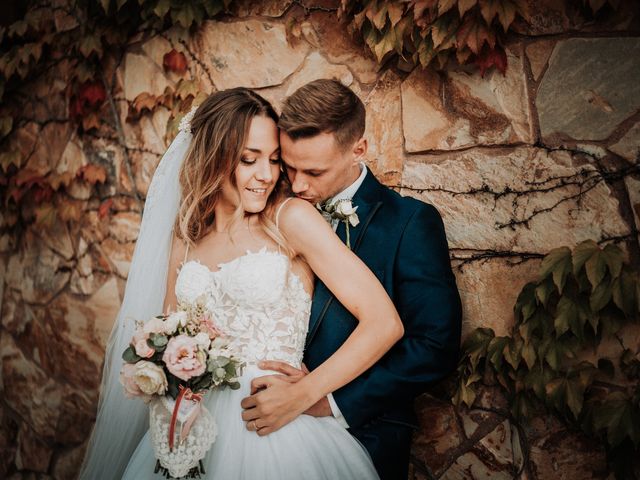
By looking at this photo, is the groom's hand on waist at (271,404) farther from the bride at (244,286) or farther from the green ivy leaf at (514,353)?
the green ivy leaf at (514,353)

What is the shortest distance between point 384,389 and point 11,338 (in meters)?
3.26

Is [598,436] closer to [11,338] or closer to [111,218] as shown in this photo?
[111,218]

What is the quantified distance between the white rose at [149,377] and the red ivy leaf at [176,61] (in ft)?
6.99

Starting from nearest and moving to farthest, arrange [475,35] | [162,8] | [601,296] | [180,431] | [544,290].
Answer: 1. [180,431]
2. [601,296]
3. [544,290]
4. [475,35]
5. [162,8]

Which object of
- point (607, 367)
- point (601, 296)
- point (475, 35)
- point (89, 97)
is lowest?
point (607, 367)

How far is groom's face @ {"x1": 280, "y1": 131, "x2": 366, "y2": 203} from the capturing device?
7.97ft

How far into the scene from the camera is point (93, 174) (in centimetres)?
377

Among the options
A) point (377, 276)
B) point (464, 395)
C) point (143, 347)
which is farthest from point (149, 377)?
point (464, 395)

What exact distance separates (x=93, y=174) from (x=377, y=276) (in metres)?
2.32

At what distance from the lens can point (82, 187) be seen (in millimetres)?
3898

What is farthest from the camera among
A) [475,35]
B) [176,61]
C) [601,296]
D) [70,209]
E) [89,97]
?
[70,209]

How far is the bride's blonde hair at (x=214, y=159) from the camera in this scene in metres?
2.47

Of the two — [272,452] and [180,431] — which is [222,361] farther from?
[272,452]

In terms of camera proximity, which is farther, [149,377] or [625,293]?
[625,293]
